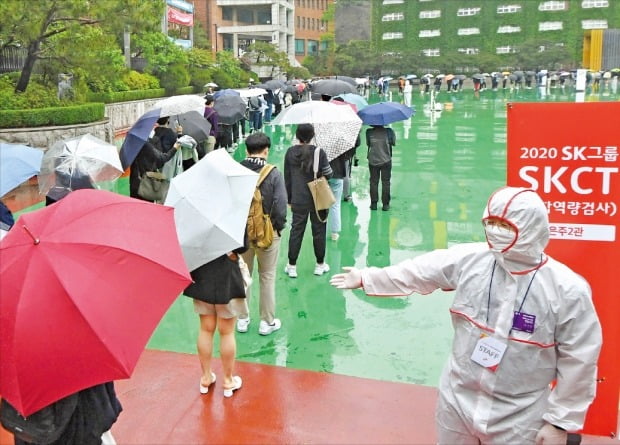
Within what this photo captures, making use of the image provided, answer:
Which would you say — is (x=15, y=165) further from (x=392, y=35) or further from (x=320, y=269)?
(x=392, y=35)

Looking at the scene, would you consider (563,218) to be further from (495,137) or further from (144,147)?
(495,137)

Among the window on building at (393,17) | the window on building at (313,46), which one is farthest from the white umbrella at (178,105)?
the window on building at (313,46)

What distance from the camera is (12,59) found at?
642 inches

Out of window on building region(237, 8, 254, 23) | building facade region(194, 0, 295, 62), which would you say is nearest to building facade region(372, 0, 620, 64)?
building facade region(194, 0, 295, 62)

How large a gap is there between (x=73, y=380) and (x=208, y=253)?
1431 mm

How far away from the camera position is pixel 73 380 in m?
2.18

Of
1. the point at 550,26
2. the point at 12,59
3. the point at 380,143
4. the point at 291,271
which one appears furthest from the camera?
the point at 550,26

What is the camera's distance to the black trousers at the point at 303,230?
5.85m

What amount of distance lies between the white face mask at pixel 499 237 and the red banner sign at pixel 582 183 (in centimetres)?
76

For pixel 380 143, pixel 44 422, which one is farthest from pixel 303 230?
pixel 44 422

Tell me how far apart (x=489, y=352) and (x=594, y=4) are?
194 ft

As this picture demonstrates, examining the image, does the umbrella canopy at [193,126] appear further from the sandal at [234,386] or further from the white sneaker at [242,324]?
the sandal at [234,386]

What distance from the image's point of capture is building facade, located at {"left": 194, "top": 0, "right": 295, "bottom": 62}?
171 feet

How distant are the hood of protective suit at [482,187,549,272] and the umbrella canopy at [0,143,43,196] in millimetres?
3301
